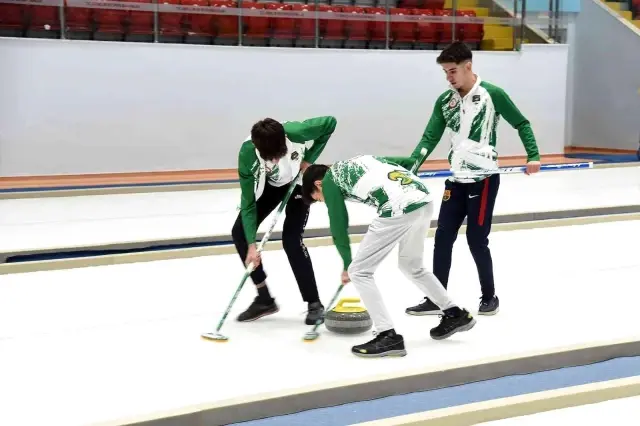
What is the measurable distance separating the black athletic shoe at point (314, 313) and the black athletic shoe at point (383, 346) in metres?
0.52

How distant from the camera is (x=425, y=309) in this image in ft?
13.5

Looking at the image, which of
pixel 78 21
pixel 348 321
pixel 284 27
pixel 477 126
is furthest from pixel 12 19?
pixel 348 321

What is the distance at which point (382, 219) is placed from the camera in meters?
3.31

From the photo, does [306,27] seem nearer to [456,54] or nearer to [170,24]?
[170,24]

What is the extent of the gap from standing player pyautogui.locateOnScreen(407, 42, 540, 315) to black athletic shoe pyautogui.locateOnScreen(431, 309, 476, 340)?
46 cm

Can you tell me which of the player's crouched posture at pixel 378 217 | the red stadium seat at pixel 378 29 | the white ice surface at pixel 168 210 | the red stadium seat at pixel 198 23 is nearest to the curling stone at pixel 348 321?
the player's crouched posture at pixel 378 217

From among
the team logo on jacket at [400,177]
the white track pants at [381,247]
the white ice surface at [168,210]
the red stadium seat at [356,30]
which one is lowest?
the white ice surface at [168,210]

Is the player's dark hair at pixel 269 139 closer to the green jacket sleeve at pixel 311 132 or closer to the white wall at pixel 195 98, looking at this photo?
the green jacket sleeve at pixel 311 132

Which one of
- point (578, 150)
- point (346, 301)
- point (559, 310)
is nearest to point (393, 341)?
point (346, 301)

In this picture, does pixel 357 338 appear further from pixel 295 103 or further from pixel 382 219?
pixel 295 103

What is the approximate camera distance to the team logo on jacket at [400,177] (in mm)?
3307

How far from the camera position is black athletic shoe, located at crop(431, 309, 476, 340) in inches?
142

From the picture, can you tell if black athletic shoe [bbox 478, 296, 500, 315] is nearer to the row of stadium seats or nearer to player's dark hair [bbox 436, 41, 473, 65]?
player's dark hair [bbox 436, 41, 473, 65]

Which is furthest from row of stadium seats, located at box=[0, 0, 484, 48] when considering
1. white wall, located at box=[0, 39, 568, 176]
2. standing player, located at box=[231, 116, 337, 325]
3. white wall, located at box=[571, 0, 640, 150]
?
standing player, located at box=[231, 116, 337, 325]
